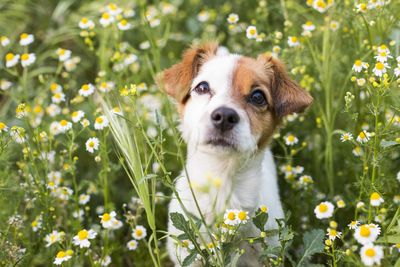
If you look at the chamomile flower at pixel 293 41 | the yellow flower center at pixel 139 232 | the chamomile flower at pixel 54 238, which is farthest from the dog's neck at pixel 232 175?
the chamomile flower at pixel 293 41

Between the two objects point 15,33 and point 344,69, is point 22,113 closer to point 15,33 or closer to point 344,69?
point 344,69

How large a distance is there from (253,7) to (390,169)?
2.11 metres

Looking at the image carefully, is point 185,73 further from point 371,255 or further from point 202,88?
point 371,255

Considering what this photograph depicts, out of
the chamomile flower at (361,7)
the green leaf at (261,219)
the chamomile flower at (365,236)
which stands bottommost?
the green leaf at (261,219)

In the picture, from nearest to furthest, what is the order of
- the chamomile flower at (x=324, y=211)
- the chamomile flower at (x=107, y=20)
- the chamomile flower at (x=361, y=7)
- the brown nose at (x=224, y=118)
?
the chamomile flower at (x=324, y=211) → the brown nose at (x=224, y=118) → the chamomile flower at (x=361, y=7) → the chamomile flower at (x=107, y=20)

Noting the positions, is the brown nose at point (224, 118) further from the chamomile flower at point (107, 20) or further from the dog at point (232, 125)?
the chamomile flower at point (107, 20)

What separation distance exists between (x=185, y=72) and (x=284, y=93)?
536 millimetres

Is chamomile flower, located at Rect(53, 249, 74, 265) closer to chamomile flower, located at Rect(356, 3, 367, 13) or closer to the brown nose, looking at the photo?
the brown nose

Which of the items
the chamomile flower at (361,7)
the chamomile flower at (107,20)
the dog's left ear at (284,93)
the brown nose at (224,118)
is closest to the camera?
the brown nose at (224,118)

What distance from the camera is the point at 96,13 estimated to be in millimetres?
5090

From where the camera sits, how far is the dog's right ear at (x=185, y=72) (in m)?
2.89

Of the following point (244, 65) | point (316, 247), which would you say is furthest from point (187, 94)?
point (316, 247)

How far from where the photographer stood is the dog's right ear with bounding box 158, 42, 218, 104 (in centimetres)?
289

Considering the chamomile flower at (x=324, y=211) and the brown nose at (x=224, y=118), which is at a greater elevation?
the brown nose at (x=224, y=118)
